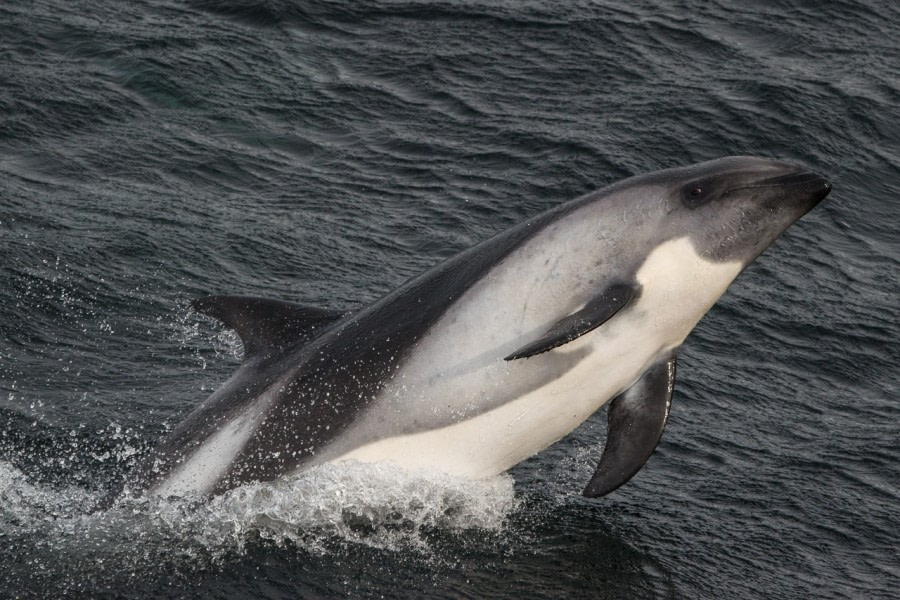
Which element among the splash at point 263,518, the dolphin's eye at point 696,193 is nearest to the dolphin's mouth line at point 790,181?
the dolphin's eye at point 696,193

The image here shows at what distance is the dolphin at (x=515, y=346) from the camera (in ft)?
31.1

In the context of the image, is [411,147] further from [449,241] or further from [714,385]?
[714,385]

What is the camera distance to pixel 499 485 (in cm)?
1020

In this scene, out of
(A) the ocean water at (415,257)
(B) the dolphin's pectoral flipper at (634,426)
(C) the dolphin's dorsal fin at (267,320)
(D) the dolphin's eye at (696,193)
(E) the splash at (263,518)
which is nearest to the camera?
(E) the splash at (263,518)

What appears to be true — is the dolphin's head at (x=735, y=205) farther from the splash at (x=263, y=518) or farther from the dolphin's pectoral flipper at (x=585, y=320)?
the splash at (x=263, y=518)

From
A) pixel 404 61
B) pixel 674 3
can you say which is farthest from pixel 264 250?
pixel 674 3

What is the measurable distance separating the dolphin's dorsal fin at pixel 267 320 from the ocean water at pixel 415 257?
122cm

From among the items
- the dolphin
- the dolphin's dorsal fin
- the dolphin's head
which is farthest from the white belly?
the dolphin's dorsal fin

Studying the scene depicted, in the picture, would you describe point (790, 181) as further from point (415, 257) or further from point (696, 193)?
point (415, 257)

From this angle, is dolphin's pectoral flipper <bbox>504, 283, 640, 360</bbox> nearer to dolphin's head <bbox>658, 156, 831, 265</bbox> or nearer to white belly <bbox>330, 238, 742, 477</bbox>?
white belly <bbox>330, 238, 742, 477</bbox>

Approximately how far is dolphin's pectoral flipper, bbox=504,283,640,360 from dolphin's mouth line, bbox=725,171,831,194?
44.6 inches

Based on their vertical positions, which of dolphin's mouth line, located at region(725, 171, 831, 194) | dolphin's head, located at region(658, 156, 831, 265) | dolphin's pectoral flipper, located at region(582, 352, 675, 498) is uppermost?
dolphin's mouth line, located at region(725, 171, 831, 194)

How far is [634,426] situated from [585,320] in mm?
1205

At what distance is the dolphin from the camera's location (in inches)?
373
